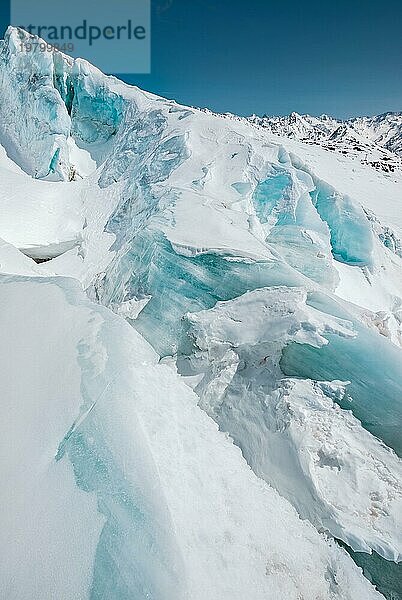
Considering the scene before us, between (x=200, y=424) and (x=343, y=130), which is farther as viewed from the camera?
(x=343, y=130)

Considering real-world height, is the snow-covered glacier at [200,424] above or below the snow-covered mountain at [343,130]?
below

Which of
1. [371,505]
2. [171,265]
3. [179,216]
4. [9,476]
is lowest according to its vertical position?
[9,476]

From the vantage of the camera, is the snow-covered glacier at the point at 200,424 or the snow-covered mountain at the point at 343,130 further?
the snow-covered mountain at the point at 343,130

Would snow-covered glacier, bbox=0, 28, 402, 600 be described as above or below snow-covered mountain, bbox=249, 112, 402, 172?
below

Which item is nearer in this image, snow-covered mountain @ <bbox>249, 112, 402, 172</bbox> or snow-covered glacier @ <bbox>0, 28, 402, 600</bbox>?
snow-covered glacier @ <bbox>0, 28, 402, 600</bbox>

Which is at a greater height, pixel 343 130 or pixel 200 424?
pixel 343 130

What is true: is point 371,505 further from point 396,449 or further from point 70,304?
point 70,304

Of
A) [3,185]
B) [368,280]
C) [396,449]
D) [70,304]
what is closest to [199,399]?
[396,449]

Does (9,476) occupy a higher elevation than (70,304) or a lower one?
lower
